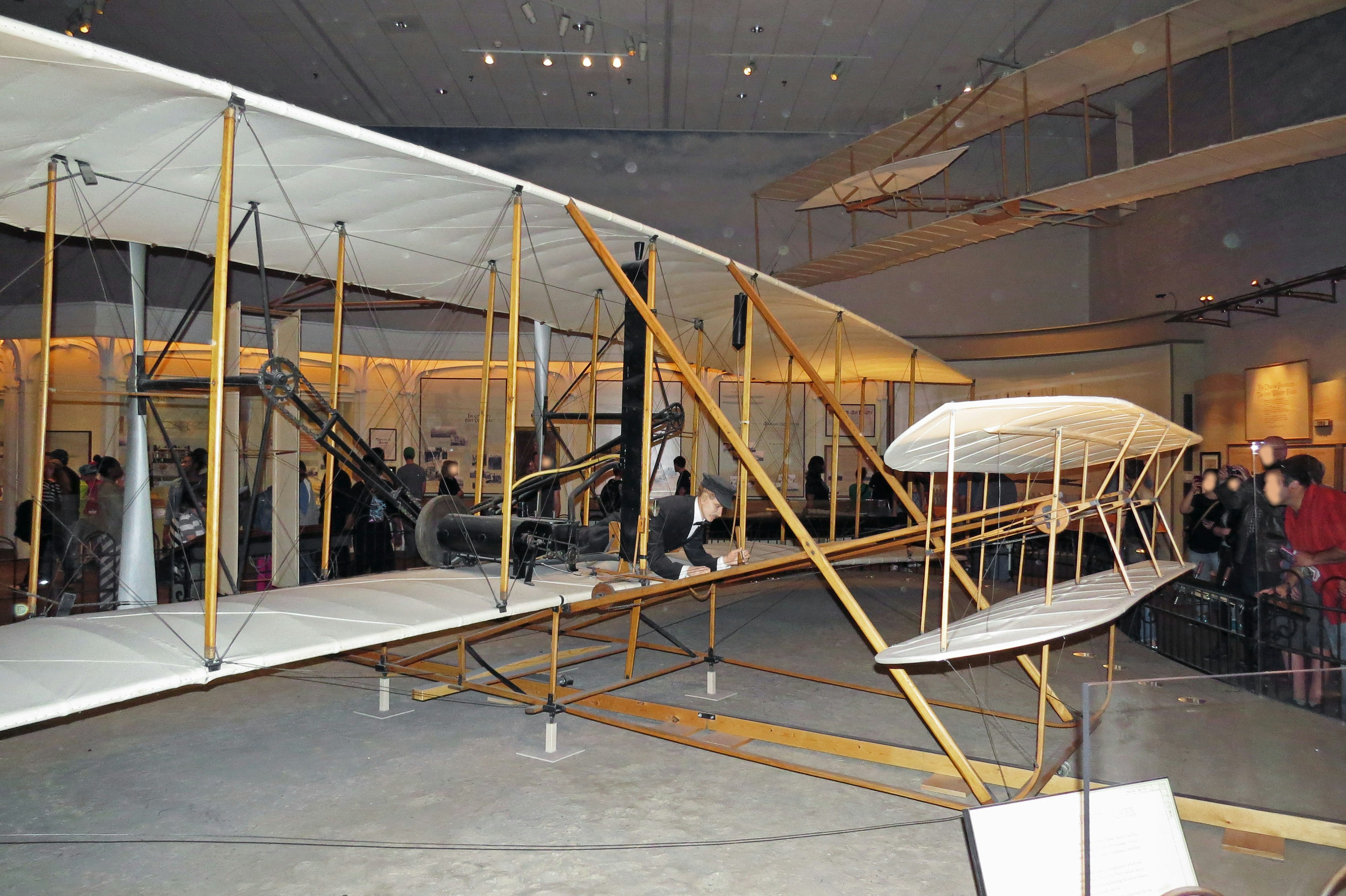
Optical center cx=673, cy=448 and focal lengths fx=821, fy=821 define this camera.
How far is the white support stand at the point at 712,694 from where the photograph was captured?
6.60 metres

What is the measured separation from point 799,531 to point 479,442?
3.12 metres

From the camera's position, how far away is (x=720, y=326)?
885 centimetres

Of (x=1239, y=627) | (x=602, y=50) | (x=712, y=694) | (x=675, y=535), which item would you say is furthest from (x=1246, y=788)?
(x=602, y=50)

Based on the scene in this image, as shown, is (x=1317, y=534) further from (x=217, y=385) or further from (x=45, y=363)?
(x=45, y=363)

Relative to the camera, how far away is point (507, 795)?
181 inches

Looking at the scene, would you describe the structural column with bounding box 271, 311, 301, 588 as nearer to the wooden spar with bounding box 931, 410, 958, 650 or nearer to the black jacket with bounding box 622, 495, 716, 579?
the black jacket with bounding box 622, 495, 716, 579

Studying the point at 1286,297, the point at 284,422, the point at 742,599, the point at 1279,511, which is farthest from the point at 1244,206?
the point at 284,422

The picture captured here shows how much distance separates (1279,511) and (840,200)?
8.44m

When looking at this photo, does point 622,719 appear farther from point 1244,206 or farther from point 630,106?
point 630,106

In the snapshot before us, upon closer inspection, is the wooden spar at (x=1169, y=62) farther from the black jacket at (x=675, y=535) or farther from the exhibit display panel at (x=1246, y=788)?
the exhibit display panel at (x=1246, y=788)

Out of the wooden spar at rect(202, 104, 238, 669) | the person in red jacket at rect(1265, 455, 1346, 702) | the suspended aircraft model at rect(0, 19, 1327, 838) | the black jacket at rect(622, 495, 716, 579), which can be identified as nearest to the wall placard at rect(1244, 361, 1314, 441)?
the person in red jacket at rect(1265, 455, 1346, 702)

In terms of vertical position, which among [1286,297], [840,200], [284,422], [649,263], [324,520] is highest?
[840,200]

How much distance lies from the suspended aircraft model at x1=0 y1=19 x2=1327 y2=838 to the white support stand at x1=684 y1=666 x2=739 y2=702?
8.4 inches

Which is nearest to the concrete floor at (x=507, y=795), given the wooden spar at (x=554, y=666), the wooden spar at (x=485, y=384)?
the wooden spar at (x=554, y=666)
